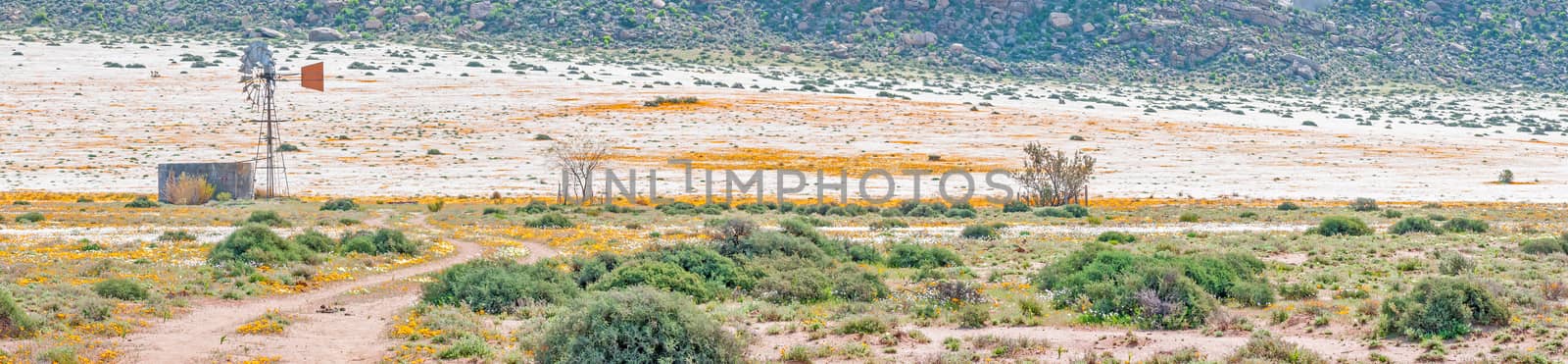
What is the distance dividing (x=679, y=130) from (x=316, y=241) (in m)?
42.8

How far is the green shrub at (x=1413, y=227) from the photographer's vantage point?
27.6 metres

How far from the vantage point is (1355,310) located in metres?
15.0

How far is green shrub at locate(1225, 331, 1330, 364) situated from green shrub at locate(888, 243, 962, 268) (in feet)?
29.9

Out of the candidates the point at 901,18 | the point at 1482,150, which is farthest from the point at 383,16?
the point at 1482,150

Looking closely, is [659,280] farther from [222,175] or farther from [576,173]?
[222,175]

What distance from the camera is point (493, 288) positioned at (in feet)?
53.6

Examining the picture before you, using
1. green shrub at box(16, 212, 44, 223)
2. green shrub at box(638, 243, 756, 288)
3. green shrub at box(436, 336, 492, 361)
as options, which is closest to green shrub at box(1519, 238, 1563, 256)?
green shrub at box(638, 243, 756, 288)

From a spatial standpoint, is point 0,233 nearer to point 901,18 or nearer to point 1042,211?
point 1042,211

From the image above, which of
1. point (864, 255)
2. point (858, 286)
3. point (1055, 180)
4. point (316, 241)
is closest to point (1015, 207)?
point (1055, 180)

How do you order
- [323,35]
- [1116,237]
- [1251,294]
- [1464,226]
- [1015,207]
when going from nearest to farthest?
[1251,294] < [1116,237] < [1464,226] < [1015,207] < [323,35]

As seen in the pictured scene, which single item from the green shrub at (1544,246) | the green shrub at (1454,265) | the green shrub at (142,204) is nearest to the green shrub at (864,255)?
the green shrub at (1454,265)

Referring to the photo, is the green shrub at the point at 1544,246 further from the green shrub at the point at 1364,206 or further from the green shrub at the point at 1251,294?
the green shrub at the point at 1364,206

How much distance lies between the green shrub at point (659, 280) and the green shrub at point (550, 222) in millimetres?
13329

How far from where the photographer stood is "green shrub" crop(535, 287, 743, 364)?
36.9 feet
